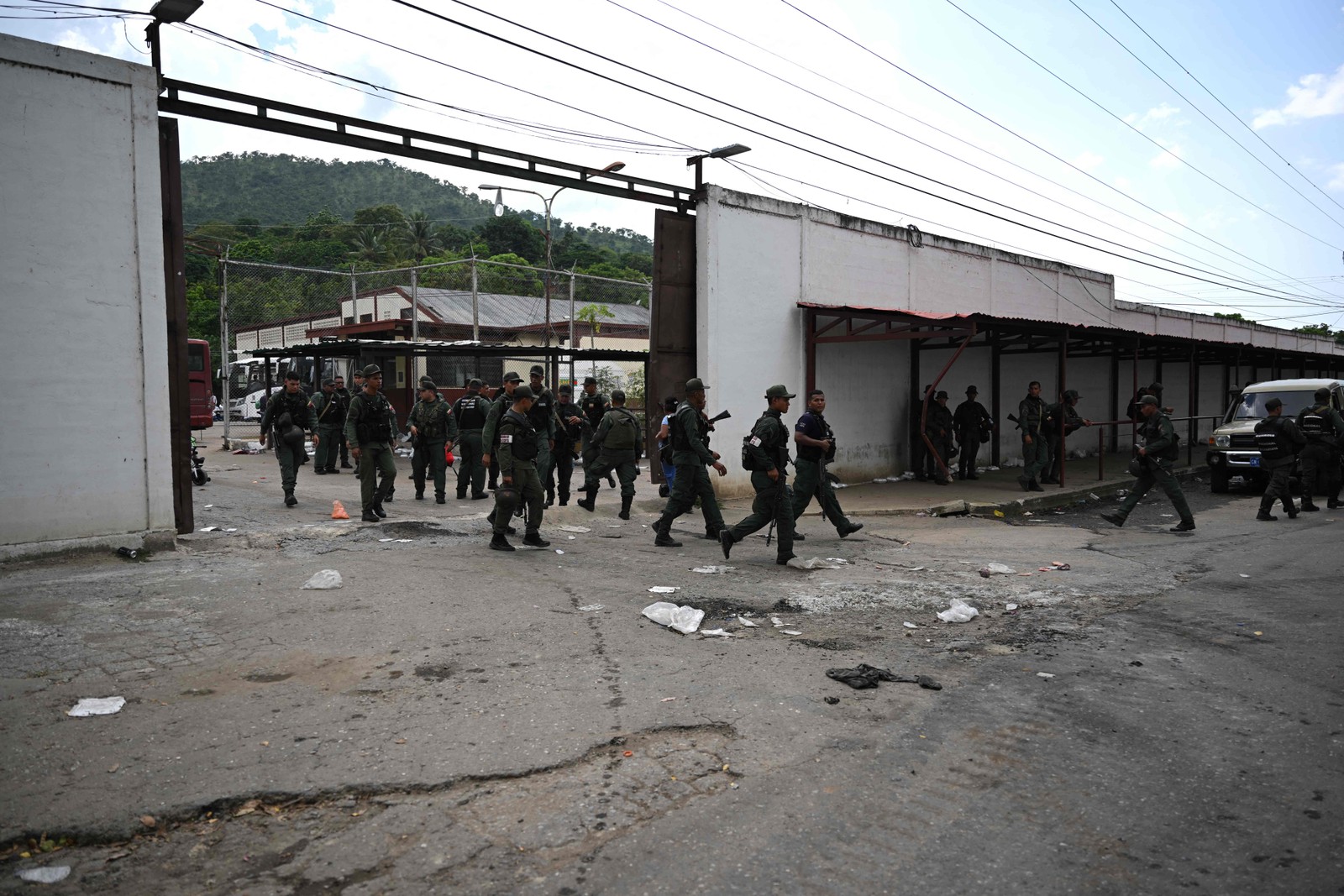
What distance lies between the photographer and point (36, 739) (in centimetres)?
396

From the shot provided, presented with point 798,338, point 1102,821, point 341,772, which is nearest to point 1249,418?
point 798,338

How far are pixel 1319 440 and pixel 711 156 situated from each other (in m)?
9.12

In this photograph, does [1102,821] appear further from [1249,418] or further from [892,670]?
[1249,418]

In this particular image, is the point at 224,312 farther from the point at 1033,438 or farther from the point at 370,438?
the point at 1033,438

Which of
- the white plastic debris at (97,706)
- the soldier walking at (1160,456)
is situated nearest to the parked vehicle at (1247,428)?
the soldier walking at (1160,456)

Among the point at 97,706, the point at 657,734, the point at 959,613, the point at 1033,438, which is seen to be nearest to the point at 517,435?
the point at 959,613

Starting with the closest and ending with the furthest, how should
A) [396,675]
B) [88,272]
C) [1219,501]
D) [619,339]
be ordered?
[396,675] → [88,272] → [1219,501] → [619,339]

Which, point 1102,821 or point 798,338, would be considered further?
point 798,338

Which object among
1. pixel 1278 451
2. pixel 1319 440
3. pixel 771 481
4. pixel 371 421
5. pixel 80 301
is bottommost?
pixel 771 481

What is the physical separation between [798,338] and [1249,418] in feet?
25.8

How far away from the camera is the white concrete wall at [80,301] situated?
744 cm

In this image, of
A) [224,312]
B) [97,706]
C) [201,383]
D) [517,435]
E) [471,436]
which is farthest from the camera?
[201,383]

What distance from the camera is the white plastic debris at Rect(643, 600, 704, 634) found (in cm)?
602

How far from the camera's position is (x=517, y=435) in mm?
8766
